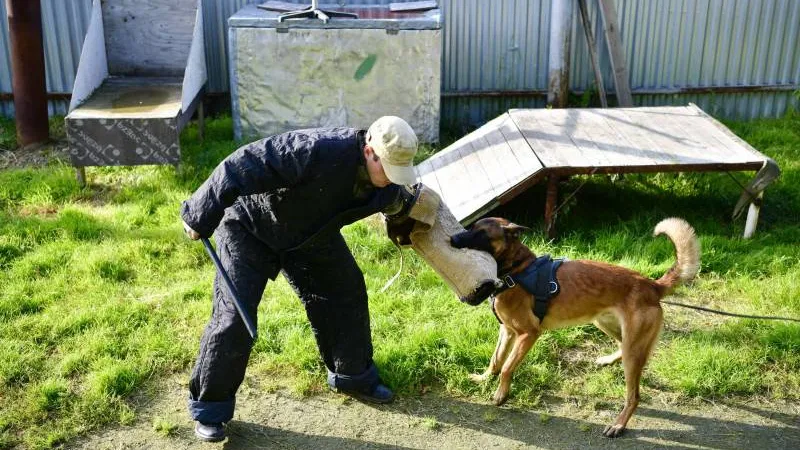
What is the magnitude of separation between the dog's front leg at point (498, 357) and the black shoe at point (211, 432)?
1.57m

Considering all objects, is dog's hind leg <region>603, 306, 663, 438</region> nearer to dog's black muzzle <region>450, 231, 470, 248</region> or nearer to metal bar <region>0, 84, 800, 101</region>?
dog's black muzzle <region>450, 231, 470, 248</region>

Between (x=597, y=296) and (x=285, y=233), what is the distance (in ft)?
5.81

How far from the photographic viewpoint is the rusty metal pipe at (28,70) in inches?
324

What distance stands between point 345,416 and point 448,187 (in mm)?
2635

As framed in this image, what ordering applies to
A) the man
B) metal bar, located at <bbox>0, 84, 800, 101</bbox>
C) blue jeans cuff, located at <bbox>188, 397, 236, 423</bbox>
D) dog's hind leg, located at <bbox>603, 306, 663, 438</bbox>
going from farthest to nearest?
metal bar, located at <bbox>0, 84, 800, 101</bbox>, dog's hind leg, located at <bbox>603, 306, 663, 438</bbox>, blue jeans cuff, located at <bbox>188, 397, 236, 423</bbox>, the man

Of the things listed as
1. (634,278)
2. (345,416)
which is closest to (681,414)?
(634,278)

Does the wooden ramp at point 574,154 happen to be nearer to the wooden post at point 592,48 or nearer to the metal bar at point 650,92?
the wooden post at point 592,48

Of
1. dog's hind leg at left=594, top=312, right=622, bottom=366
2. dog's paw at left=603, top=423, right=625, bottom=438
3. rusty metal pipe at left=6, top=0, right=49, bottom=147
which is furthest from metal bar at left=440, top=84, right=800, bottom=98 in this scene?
dog's paw at left=603, top=423, right=625, bottom=438

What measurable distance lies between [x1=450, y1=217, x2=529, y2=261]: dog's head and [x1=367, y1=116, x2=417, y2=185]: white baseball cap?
78 cm

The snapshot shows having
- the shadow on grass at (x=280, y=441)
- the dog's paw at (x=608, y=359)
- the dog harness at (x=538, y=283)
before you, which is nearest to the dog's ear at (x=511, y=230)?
the dog harness at (x=538, y=283)

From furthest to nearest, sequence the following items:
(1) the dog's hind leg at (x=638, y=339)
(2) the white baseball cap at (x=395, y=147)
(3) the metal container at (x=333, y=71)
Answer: (3) the metal container at (x=333, y=71) < (1) the dog's hind leg at (x=638, y=339) < (2) the white baseball cap at (x=395, y=147)

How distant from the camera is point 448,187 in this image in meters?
6.89

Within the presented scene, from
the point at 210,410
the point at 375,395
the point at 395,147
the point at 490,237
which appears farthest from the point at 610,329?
the point at 210,410

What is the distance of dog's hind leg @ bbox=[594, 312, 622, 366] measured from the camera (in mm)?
4777
